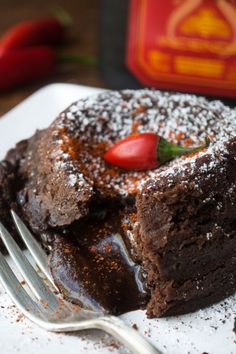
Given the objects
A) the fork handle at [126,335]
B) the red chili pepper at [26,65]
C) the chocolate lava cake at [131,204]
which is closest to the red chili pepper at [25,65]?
the red chili pepper at [26,65]

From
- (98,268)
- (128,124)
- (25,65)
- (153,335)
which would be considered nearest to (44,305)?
(98,268)

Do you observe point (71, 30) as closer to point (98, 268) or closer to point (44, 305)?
point (98, 268)

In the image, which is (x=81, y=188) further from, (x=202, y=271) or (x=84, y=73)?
(x=84, y=73)

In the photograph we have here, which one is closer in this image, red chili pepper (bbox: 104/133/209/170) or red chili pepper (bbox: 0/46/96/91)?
red chili pepper (bbox: 104/133/209/170)

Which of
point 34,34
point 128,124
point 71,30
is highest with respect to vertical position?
point 128,124

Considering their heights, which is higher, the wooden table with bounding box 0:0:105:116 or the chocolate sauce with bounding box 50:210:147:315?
the chocolate sauce with bounding box 50:210:147:315

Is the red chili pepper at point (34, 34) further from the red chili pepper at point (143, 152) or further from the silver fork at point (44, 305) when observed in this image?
the silver fork at point (44, 305)

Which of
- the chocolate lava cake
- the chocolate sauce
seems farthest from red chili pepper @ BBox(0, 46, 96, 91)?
the chocolate sauce

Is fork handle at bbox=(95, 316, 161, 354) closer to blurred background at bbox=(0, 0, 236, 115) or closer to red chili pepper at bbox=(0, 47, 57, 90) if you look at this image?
blurred background at bbox=(0, 0, 236, 115)
